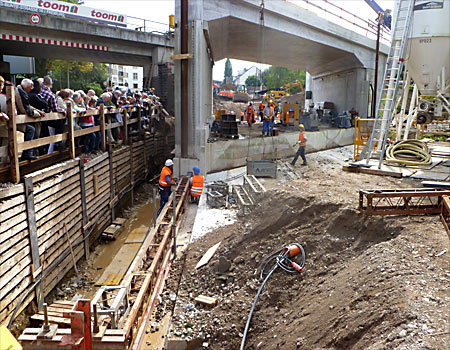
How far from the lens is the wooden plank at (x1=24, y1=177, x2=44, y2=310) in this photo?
6.55 meters

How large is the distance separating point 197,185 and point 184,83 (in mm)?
4331

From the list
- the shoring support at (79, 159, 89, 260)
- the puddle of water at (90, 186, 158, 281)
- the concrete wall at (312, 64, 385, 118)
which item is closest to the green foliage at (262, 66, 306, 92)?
the concrete wall at (312, 64, 385, 118)

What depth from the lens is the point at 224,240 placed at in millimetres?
8438

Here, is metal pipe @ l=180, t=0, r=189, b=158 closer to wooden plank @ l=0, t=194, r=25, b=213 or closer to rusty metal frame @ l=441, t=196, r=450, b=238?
wooden plank @ l=0, t=194, r=25, b=213

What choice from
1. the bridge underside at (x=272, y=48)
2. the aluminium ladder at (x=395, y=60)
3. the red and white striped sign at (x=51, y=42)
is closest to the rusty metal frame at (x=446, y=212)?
the aluminium ladder at (x=395, y=60)

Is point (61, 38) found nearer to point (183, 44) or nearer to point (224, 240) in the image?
point (183, 44)

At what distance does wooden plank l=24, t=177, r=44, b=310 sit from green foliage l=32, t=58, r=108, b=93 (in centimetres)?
2439

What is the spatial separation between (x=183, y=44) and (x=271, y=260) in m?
9.68

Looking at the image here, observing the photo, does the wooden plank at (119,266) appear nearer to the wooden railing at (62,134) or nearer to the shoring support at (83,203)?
the shoring support at (83,203)

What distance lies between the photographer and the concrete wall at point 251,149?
49.6 feet

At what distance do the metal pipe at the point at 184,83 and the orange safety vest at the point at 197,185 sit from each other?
2979 mm

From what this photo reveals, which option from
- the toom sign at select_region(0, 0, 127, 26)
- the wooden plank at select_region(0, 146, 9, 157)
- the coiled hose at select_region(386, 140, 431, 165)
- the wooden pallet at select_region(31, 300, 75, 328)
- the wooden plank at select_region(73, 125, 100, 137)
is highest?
the toom sign at select_region(0, 0, 127, 26)

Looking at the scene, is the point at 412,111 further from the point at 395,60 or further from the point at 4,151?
the point at 4,151

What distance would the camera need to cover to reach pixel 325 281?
17.7 feet
